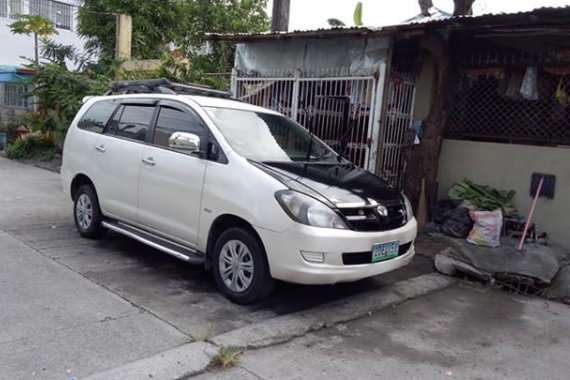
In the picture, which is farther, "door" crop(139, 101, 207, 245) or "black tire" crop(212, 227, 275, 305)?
"door" crop(139, 101, 207, 245)

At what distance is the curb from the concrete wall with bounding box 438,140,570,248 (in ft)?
6.08

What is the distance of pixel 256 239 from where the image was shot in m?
4.21

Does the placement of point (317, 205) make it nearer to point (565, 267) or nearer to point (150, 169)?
point (150, 169)

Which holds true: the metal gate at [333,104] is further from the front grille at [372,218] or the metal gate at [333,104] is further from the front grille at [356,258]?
the front grille at [356,258]

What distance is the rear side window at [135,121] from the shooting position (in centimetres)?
537

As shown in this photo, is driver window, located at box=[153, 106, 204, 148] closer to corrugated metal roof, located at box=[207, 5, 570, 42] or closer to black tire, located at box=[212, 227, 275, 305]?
black tire, located at box=[212, 227, 275, 305]

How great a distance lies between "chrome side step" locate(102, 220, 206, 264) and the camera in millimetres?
4629

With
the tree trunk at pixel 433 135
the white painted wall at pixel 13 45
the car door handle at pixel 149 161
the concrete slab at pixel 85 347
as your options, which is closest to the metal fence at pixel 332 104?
Answer: the tree trunk at pixel 433 135

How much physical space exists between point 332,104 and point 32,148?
33.2 feet

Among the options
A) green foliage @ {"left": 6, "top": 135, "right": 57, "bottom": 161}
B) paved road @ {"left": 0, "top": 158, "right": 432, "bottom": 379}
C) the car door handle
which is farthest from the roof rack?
green foliage @ {"left": 6, "top": 135, "right": 57, "bottom": 161}

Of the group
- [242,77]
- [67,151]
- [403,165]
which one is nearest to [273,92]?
[242,77]

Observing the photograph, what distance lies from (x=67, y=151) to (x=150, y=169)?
1890 millimetres

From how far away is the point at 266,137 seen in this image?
5.06 meters

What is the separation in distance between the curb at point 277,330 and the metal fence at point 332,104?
7.99 ft
